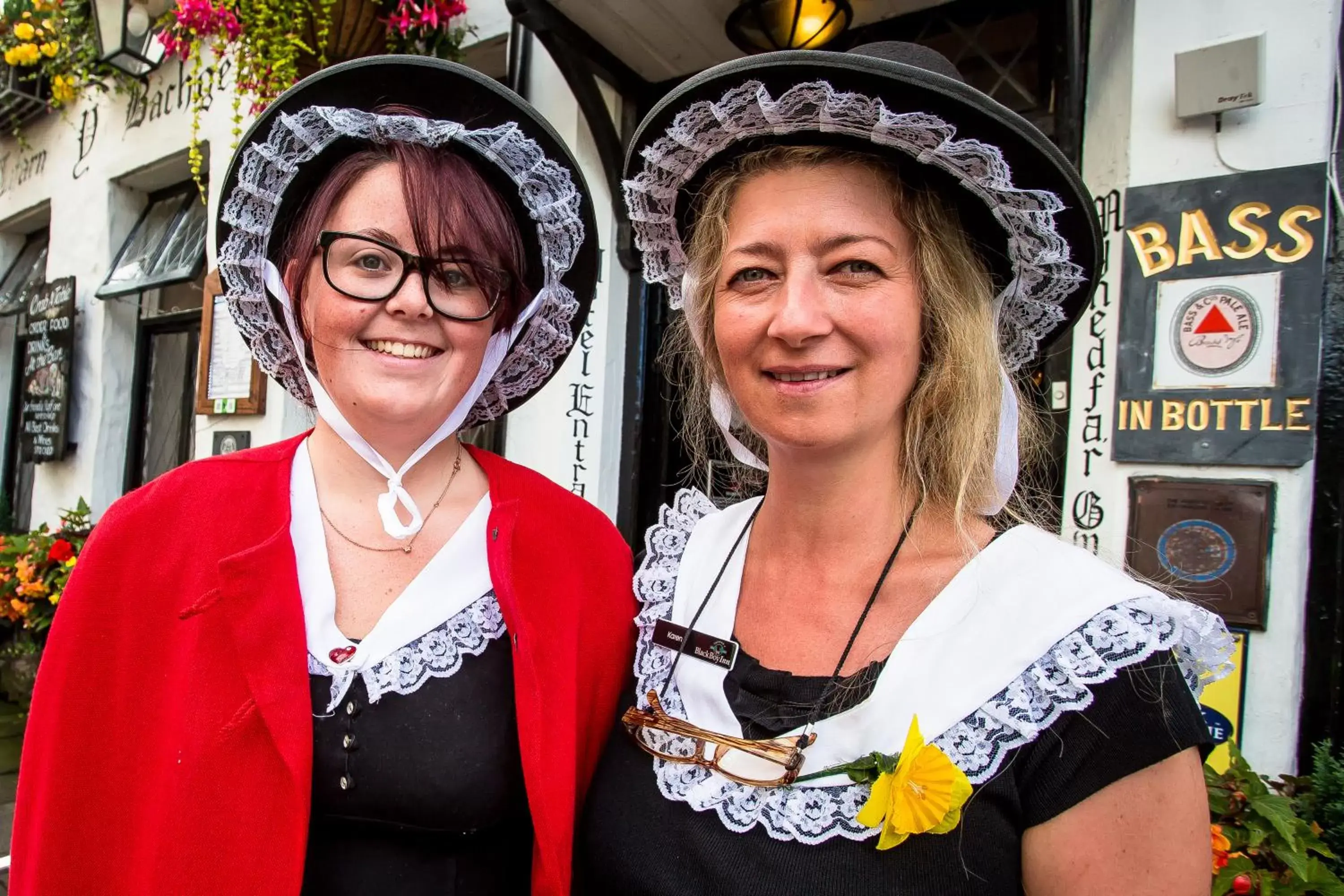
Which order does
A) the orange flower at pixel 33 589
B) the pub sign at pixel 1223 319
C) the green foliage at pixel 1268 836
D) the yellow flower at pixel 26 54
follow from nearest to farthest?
the green foliage at pixel 1268 836, the pub sign at pixel 1223 319, the orange flower at pixel 33 589, the yellow flower at pixel 26 54

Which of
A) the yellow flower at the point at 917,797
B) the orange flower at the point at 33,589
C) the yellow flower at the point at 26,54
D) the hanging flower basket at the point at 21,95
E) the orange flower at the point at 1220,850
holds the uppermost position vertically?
the hanging flower basket at the point at 21,95

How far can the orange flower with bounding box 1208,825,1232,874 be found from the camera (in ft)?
6.05

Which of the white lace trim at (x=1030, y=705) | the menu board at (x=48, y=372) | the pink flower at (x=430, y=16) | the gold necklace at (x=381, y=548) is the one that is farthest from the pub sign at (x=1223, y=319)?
the menu board at (x=48, y=372)

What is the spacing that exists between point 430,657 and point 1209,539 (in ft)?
6.96

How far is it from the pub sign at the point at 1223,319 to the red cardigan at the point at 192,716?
192 centimetres

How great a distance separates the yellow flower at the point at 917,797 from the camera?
998 millimetres

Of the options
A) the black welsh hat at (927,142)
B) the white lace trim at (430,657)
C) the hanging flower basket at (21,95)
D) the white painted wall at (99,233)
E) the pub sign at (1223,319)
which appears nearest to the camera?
the black welsh hat at (927,142)

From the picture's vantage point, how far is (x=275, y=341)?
5.83 ft

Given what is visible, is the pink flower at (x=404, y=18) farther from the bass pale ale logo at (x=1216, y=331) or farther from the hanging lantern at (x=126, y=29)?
the bass pale ale logo at (x=1216, y=331)

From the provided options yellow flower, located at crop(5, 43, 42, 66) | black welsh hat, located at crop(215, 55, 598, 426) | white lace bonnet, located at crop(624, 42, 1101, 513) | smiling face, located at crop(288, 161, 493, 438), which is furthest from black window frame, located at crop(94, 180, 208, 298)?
white lace bonnet, located at crop(624, 42, 1101, 513)

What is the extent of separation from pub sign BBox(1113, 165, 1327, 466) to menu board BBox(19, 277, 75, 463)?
6696mm

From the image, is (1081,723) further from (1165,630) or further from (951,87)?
(951,87)

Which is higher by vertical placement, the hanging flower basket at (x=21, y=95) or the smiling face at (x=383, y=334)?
the hanging flower basket at (x=21, y=95)

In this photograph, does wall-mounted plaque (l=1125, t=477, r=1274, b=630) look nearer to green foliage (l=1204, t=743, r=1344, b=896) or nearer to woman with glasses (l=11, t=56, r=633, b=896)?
green foliage (l=1204, t=743, r=1344, b=896)
